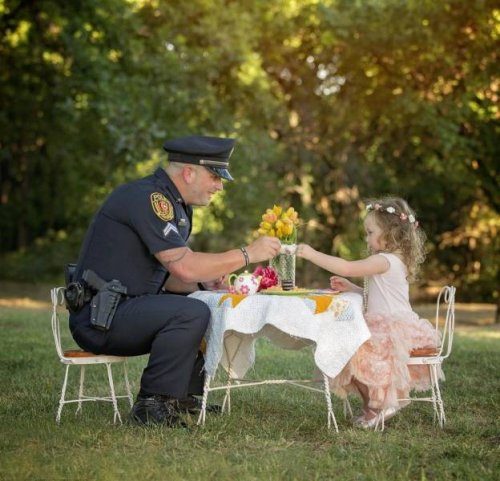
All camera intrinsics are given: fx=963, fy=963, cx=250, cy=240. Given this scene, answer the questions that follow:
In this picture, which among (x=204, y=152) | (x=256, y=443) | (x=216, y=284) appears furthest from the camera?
(x=216, y=284)

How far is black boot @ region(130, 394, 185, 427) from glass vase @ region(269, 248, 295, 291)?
0.96 meters

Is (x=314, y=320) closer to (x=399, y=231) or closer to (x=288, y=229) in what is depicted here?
(x=288, y=229)

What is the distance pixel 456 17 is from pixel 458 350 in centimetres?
823

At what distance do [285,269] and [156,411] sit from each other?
1.14 m

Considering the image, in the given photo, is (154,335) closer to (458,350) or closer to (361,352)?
(361,352)

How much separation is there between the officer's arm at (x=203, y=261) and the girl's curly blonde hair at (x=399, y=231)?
884 mm

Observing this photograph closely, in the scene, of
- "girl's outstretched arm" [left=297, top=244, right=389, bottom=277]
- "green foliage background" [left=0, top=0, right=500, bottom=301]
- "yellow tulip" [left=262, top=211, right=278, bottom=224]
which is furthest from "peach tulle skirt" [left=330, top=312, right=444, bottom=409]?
"green foliage background" [left=0, top=0, right=500, bottom=301]

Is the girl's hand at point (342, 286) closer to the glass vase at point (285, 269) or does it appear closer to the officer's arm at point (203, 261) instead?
the glass vase at point (285, 269)

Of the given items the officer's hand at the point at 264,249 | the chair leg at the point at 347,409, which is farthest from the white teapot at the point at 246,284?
the chair leg at the point at 347,409

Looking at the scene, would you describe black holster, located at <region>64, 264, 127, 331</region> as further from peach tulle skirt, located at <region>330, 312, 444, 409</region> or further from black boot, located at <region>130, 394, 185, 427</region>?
peach tulle skirt, located at <region>330, 312, 444, 409</region>

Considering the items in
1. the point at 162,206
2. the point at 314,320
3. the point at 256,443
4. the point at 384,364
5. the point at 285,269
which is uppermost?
the point at 162,206

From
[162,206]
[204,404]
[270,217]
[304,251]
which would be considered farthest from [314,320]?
[162,206]

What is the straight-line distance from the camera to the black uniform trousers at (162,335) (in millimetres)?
5629

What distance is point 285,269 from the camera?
228 inches
